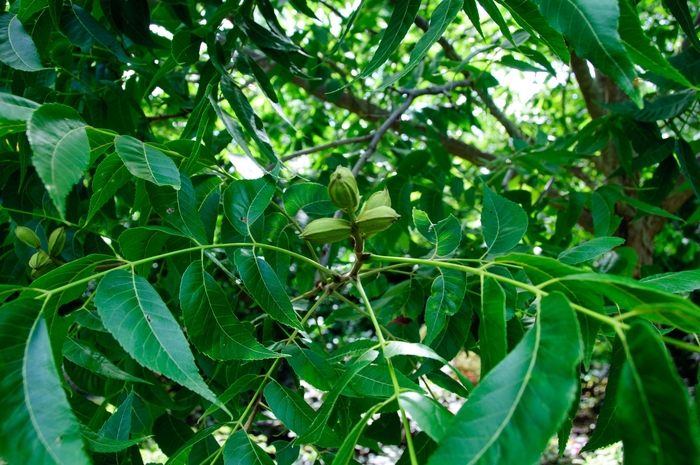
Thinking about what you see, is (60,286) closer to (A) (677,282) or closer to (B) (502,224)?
(B) (502,224)

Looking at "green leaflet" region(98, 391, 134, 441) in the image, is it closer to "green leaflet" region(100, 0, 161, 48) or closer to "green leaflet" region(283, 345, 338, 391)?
"green leaflet" region(283, 345, 338, 391)

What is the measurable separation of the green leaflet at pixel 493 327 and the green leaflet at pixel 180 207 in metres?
0.50

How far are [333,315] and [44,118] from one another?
1.12m

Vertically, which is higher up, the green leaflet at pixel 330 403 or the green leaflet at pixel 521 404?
the green leaflet at pixel 521 404

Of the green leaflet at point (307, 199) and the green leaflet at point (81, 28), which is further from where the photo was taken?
the green leaflet at point (81, 28)

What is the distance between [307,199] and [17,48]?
2.04 feet

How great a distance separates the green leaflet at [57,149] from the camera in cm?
61

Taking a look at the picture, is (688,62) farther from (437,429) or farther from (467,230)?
(437,429)

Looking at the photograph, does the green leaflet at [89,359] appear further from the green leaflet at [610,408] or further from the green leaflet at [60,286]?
the green leaflet at [610,408]

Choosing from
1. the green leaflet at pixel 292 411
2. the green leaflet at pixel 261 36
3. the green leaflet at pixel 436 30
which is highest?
the green leaflet at pixel 261 36

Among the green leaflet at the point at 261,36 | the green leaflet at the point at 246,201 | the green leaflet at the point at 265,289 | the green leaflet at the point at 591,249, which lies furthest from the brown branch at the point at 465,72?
the green leaflet at the point at 265,289

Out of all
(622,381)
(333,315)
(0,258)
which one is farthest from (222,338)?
(0,258)

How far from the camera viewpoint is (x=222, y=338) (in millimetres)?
844

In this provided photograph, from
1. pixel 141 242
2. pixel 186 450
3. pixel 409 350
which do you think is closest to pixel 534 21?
pixel 409 350
